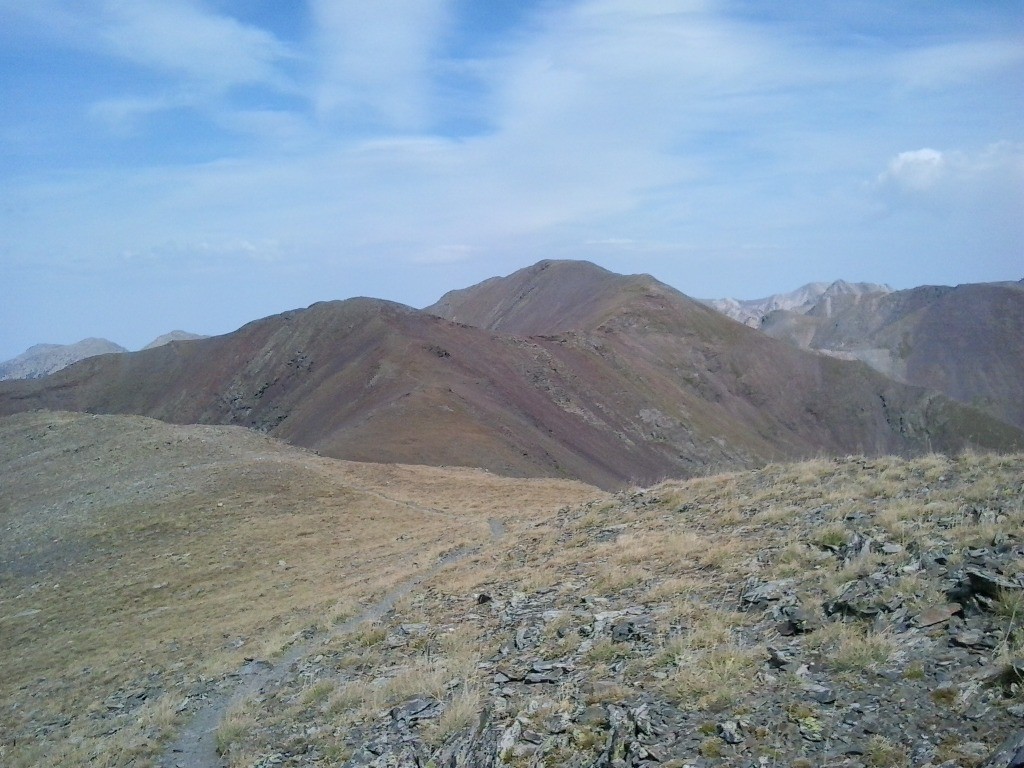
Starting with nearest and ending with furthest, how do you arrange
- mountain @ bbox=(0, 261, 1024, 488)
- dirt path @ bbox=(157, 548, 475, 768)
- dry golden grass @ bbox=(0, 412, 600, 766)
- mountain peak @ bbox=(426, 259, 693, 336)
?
dirt path @ bbox=(157, 548, 475, 768), dry golden grass @ bbox=(0, 412, 600, 766), mountain @ bbox=(0, 261, 1024, 488), mountain peak @ bbox=(426, 259, 693, 336)

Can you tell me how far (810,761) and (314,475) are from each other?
27954mm

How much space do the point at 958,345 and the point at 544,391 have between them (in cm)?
12970

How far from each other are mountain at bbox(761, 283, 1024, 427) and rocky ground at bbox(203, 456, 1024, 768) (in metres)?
154

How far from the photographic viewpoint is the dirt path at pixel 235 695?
10.2 metres

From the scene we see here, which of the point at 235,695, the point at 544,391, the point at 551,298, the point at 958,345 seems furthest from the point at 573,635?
the point at 958,345

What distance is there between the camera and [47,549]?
86.5 feet

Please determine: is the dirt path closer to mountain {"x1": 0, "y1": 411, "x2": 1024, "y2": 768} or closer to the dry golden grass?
mountain {"x1": 0, "y1": 411, "x2": 1024, "y2": 768}

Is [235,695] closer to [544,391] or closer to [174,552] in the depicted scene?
[174,552]

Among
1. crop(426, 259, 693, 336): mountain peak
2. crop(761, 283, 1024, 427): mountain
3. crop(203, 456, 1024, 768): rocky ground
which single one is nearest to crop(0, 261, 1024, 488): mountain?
crop(426, 259, 693, 336): mountain peak

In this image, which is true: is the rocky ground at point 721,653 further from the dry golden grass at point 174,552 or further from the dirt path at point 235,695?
the dry golden grass at point 174,552

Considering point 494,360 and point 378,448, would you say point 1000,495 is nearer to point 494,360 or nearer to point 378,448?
point 378,448

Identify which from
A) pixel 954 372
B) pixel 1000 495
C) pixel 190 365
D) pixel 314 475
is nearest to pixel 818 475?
pixel 1000 495

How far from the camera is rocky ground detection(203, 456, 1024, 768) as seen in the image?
6090mm

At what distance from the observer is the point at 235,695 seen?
1213 centimetres
